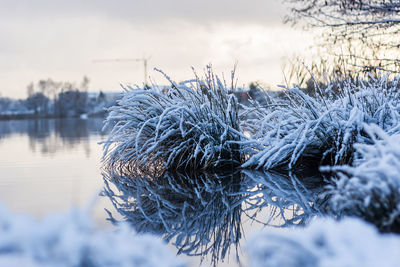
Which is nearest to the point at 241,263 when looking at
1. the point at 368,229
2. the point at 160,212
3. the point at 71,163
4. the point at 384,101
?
the point at 368,229

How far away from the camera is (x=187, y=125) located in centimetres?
367

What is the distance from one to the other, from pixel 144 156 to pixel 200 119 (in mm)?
657

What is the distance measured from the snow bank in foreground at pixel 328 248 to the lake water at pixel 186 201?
38cm

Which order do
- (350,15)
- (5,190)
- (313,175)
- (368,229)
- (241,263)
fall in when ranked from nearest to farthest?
(368,229), (241,263), (5,190), (313,175), (350,15)

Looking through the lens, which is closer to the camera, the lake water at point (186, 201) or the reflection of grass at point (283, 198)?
the lake water at point (186, 201)

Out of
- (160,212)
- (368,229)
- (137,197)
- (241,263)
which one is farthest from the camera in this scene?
(137,197)

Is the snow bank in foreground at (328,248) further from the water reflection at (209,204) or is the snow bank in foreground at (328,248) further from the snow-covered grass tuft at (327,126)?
the snow-covered grass tuft at (327,126)

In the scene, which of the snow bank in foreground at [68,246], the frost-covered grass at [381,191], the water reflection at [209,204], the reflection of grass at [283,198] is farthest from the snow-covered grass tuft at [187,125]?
the snow bank in foreground at [68,246]

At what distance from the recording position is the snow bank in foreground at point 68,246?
103 cm

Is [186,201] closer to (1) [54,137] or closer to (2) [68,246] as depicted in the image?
(2) [68,246]

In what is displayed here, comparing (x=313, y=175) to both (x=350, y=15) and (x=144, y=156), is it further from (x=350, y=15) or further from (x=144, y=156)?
(x=350, y=15)

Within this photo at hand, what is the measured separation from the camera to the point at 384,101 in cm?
340

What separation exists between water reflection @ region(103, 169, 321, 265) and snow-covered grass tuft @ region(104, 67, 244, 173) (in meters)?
0.27

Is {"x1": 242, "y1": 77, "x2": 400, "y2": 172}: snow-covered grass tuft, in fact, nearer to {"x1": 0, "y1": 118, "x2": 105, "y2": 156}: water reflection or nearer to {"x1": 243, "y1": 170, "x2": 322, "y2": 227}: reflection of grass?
{"x1": 243, "y1": 170, "x2": 322, "y2": 227}: reflection of grass
